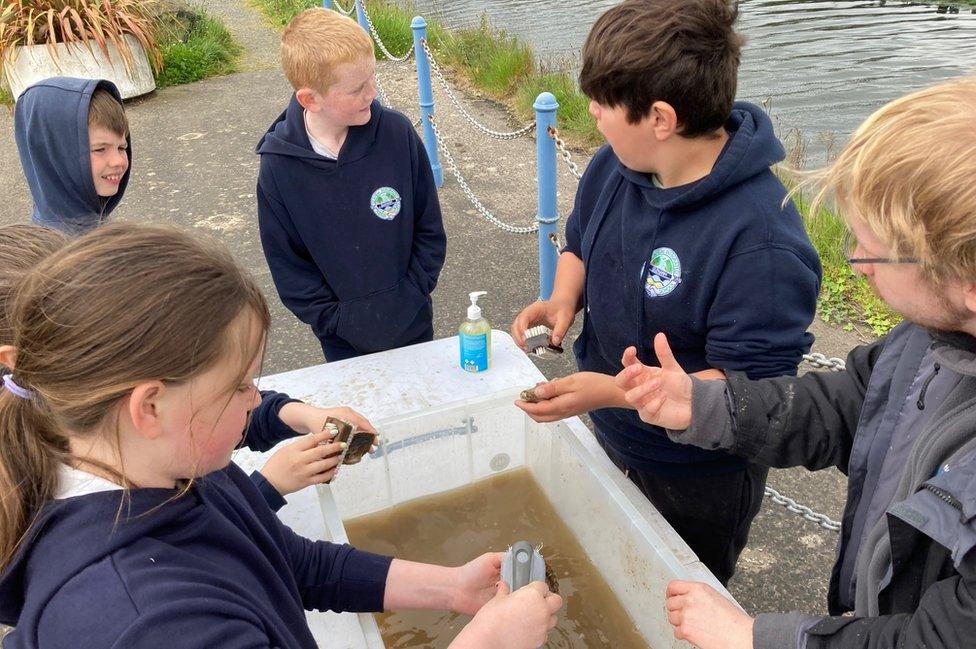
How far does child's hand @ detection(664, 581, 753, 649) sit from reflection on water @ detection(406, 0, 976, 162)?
5782mm

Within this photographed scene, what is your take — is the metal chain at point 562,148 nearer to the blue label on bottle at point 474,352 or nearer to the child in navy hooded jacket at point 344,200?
the child in navy hooded jacket at point 344,200

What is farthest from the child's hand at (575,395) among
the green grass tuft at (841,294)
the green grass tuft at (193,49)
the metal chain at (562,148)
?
the green grass tuft at (193,49)

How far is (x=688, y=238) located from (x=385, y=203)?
Answer: 1.21 metres

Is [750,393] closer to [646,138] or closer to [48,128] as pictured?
[646,138]

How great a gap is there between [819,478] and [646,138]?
1.83m

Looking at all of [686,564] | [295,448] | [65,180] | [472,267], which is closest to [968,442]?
[686,564]

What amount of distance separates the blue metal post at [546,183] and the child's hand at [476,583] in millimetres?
2292

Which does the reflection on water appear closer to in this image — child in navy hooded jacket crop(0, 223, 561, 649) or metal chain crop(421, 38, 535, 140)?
metal chain crop(421, 38, 535, 140)

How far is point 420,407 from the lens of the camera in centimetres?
196

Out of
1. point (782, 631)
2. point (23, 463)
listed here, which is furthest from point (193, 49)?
point (782, 631)

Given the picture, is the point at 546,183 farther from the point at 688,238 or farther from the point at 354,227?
the point at 688,238

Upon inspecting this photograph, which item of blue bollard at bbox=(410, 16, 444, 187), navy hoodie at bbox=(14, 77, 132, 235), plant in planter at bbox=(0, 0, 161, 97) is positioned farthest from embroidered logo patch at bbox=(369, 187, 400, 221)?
plant in planter at bbox=(0, 0, 161, 97)

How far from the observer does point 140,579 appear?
840 millimetres

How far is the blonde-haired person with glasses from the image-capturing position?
898 millimetres
